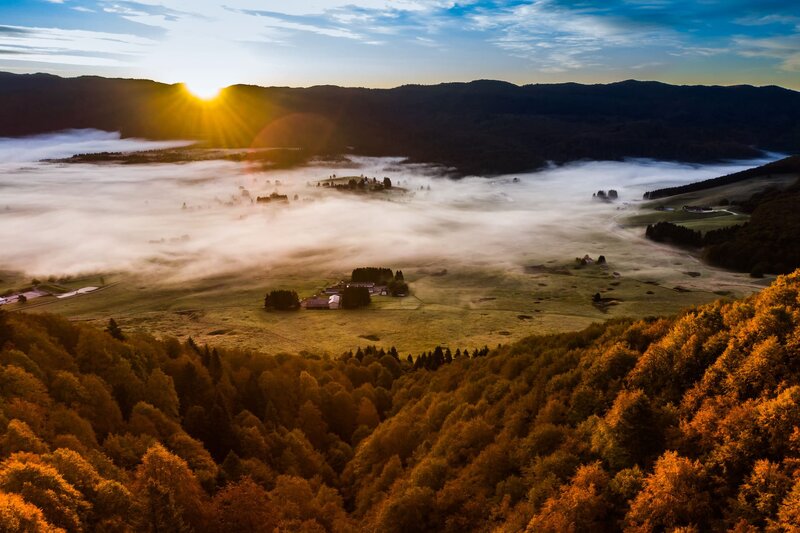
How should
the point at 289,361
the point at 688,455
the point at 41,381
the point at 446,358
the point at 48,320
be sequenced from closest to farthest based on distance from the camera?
the point at 688,455 → the point at 41,381 → the point at 48,320 → the point at 289,361 → the point at 446,358

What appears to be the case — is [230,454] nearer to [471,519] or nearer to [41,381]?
[41,381]

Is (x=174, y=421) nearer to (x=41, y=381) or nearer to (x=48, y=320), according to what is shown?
(x=41, y=381)

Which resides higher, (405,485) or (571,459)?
(571,459)

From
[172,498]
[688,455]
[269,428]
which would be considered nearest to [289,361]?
[269,428]

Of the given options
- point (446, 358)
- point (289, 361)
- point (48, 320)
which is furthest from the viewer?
point (446, 358)

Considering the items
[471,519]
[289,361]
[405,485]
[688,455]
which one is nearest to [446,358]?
[289,361]

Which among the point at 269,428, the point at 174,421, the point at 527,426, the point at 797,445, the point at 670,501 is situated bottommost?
the point at 269,428

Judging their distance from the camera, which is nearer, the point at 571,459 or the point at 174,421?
the point at 571,459
